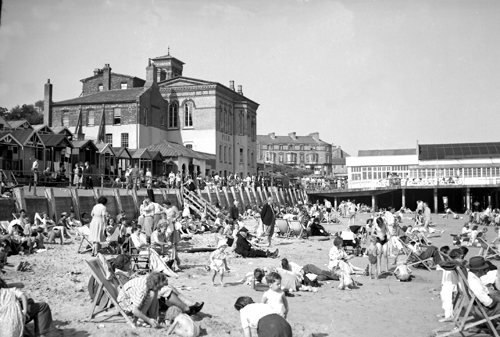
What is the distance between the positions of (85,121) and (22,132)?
20597 millimetres

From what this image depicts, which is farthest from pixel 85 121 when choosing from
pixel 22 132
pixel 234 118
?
pixel 22 132

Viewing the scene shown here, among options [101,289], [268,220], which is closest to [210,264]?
[101,289]

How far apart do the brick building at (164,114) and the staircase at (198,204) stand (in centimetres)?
1551

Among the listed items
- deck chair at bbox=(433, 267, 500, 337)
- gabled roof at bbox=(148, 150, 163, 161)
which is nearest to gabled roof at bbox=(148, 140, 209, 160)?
gabled roof at bbox=(148, 150, 163, 161)

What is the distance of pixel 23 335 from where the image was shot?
21.6 feet

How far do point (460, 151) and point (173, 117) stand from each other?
101 ft

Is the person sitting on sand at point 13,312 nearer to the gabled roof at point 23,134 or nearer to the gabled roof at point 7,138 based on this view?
the gabled roof at point 7,138

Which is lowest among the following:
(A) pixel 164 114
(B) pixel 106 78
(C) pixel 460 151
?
(C) pixel 460 151

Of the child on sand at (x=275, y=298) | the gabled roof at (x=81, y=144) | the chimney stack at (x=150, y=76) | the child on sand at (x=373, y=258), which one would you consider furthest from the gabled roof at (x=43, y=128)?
the child on sand at (x=275, y=298)

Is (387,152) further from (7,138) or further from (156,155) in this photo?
(7,138)

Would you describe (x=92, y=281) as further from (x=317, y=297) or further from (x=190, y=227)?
(x=190, y=227)

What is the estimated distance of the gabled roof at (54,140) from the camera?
97.0ft

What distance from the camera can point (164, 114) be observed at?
173 feet

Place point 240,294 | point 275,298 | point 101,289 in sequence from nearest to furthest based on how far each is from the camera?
1. point 275,298
2. point 101,289
3. point 240,294
